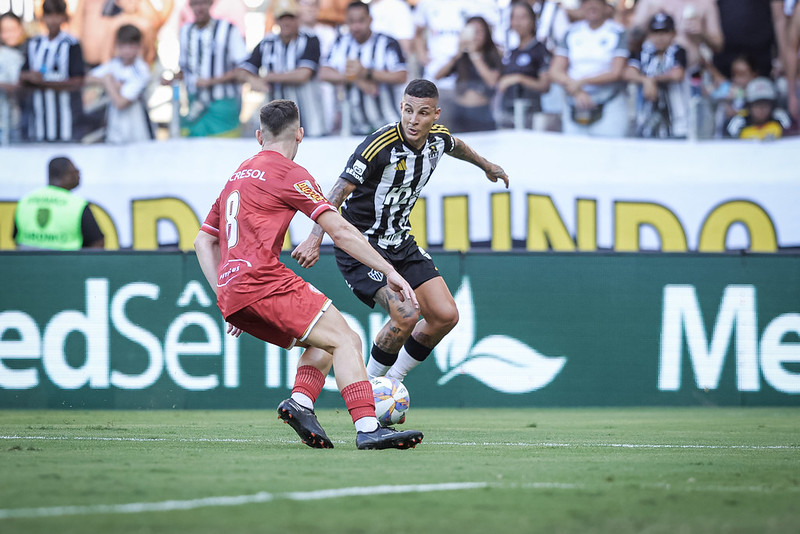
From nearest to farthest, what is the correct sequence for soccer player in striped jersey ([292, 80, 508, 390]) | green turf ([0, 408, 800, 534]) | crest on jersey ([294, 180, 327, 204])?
1. green turf ([0, 408, 800, 534])
2. crest on jersey ([294, 180, 327, 204])
3. soccer player in striped jersey ([292, 80, 508, 390])

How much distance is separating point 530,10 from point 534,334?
4318 mm

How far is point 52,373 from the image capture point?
1070cm

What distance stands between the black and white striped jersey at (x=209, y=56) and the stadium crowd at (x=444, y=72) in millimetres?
16

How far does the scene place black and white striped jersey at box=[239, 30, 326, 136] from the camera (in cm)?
1316

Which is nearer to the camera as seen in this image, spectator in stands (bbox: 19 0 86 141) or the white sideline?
the white sideline

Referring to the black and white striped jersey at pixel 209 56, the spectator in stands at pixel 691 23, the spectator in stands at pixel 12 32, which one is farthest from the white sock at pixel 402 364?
the spectator in stands at pixel 12 32

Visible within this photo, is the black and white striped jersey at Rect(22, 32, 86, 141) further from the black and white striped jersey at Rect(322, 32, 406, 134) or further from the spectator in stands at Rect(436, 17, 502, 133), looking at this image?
the spectator in stands at Rect(436, 17, 502, 133)

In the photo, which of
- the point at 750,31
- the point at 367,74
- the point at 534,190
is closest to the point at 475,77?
the point at 367,74

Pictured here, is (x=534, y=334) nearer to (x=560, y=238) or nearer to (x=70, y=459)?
(x=560, y=238)

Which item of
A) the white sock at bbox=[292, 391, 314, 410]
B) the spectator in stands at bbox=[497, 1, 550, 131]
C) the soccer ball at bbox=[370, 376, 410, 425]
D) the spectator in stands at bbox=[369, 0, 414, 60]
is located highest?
the spectator in stands at bbox=[369, 0, 414, 60]

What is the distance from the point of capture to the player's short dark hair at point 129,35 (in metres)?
13.4

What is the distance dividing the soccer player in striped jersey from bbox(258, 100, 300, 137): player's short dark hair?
1.16 metres

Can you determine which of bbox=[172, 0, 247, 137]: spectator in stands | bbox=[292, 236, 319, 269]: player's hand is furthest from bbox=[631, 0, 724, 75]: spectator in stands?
bbox=[292, 236, 319, 269]: player's hand

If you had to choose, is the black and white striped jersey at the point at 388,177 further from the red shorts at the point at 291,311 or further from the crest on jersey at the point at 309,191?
the red shorts at the point at 291,311
